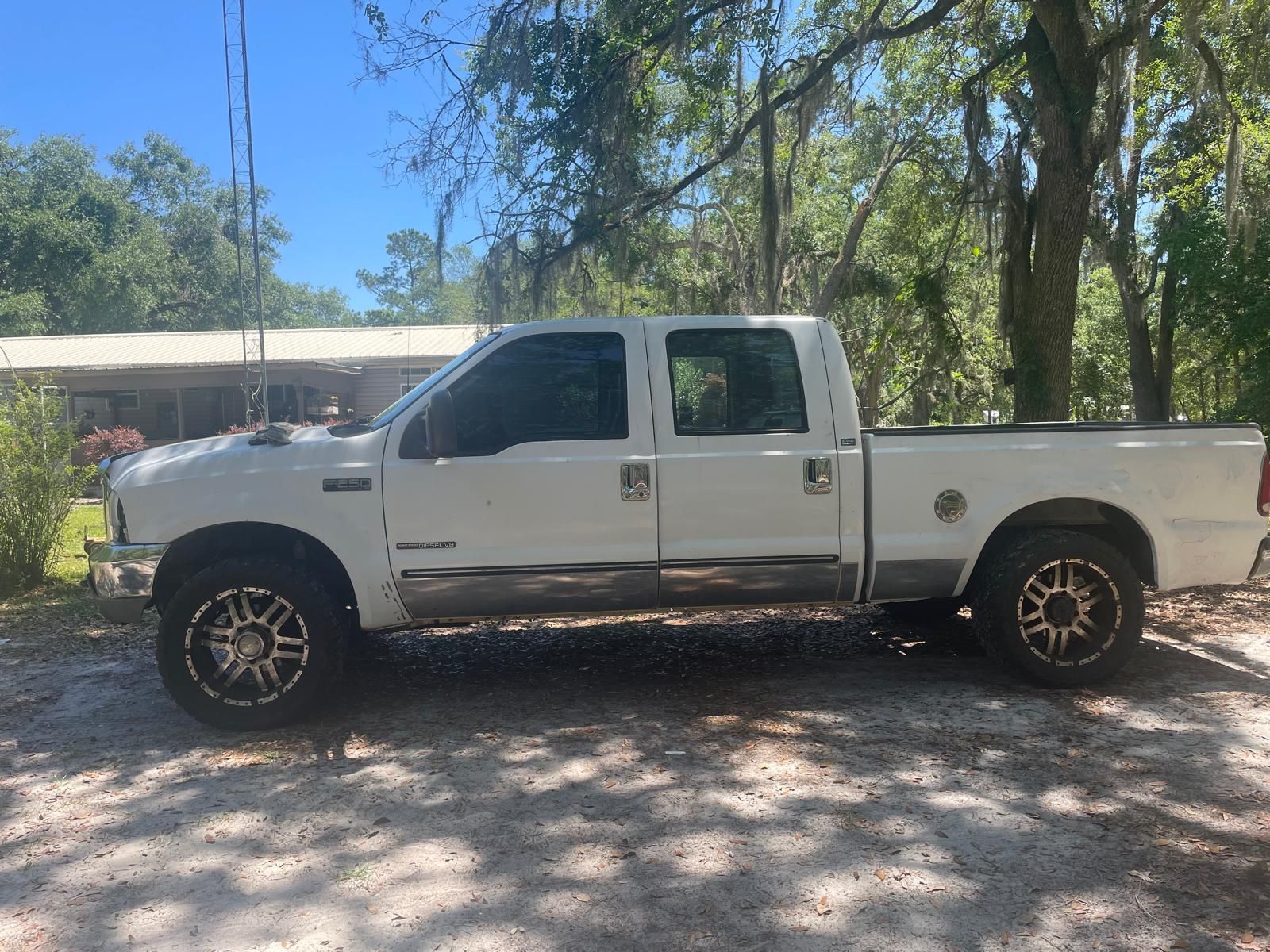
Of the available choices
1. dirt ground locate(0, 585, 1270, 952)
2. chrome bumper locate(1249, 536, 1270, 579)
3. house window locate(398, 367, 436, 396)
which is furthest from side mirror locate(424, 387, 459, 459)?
house window locate(398, 367, 436, 396)

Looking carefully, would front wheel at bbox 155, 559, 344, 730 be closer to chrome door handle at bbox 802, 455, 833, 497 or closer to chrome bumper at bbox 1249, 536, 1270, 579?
chrome door handle at bbox 802, 455, 833, 497

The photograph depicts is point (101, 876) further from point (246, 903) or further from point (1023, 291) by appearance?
point (1023, 291)

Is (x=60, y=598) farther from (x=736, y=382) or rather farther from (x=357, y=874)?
(x=736, y=382)

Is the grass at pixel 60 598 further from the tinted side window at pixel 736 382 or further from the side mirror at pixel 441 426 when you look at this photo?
the tinted side window at pixel 736 382

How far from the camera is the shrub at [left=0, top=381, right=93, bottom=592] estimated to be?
8.44 m

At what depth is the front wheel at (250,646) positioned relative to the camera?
15.5ft

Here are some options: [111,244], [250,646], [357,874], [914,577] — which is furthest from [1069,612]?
[111,244]

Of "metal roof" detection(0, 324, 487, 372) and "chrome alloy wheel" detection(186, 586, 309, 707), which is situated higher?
"metal roof" detection(0, 324, 487, 372)

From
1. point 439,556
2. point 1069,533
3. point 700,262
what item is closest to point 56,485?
point 439,556

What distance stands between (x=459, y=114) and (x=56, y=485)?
199 inches

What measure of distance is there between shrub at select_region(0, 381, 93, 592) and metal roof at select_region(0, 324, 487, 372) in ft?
46.5

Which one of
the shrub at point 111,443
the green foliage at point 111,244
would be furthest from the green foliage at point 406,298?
the shrub at point 111,443

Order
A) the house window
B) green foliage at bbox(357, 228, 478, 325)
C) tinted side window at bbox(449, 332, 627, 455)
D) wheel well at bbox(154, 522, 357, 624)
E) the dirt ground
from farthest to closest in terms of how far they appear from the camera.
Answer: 1. green foliage at bbox(357, 228, 478, 325)
2. the house window
3. tinted side window at bbox(449, 332, 627, 455)
4. wheel well at bbox(154, 522, 357, 624)
5. the dirt ground

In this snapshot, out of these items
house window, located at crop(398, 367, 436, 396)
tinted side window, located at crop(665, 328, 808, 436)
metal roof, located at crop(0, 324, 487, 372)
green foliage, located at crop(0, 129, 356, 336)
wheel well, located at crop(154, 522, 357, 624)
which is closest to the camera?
wheel well, located at crop(154, 522, 357, 624)
